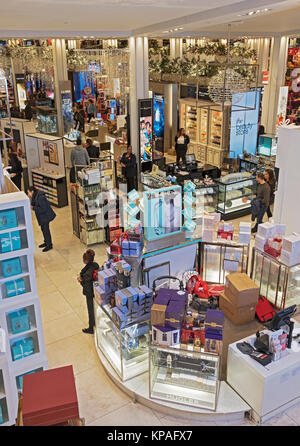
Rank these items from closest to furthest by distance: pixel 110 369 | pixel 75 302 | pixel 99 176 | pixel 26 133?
1. pixel 110 369
2. pixel 75 302
3. pixel 99 176
4. pixel 26 133

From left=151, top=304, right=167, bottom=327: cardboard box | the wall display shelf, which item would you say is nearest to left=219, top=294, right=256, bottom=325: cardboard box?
left=151, top=304, right=167, bottom=327: cardboard box

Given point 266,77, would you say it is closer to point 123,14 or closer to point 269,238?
point 123,14

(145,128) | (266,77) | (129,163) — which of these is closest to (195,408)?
(129,163)

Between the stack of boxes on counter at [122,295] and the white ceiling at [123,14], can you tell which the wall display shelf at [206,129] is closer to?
the white ceiling at [123,14]

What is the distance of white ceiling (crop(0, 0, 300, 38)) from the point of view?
6.55 m

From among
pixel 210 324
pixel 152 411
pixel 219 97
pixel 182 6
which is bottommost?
pixel 152 411

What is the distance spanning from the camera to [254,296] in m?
5.88

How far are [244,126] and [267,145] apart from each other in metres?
1.03

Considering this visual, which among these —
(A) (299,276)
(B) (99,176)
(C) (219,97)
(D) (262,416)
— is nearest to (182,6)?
(C) (219,97)

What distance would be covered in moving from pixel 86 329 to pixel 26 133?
7165 millimetres

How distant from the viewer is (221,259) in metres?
6.75

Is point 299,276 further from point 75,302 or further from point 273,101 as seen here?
point 273,101

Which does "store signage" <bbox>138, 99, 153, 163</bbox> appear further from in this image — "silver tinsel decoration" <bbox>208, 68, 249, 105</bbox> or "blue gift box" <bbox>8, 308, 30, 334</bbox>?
"blue gift box" <bbox>8, 308, 30, 334</bbox>

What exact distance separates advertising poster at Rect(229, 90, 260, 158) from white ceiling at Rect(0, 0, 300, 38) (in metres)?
2.58
